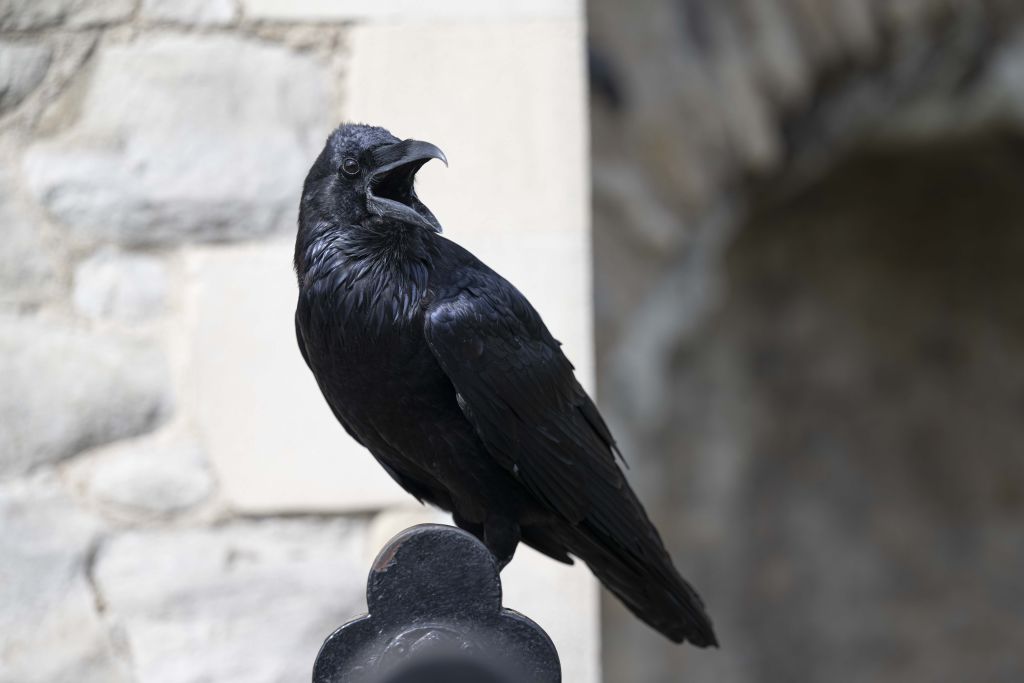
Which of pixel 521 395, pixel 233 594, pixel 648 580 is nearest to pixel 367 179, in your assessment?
pixel 521 395

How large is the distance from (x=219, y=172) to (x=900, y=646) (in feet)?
7.20

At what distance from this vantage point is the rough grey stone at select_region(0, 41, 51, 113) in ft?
3.44

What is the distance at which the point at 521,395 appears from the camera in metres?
0.66

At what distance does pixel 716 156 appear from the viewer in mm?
1672

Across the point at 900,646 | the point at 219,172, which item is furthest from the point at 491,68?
→ the point at 900,646

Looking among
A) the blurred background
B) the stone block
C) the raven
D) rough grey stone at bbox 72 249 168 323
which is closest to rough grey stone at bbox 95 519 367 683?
the blurred background

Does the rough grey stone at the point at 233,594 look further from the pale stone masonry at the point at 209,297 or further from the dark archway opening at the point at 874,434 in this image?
the dark archway opening at the point at 874,434

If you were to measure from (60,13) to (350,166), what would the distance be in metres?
0.60

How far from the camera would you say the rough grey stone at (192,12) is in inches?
42.2

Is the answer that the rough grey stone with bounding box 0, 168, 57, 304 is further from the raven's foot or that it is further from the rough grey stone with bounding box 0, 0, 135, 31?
the raven's foot

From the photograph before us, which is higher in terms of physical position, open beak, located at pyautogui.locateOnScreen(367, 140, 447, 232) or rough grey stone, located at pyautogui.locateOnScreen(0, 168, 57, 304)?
open beak, located at pyautogui.locateOnScreen(367, 140, 447, 232)

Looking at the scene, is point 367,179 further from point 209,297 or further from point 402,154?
point 209,297

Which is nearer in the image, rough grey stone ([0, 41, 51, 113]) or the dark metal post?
the dark metal post

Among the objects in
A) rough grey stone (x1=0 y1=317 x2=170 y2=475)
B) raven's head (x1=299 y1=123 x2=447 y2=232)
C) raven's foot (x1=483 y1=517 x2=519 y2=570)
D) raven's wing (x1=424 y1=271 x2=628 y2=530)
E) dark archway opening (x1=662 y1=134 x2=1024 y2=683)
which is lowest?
dark archway opening (x1=662 y1=134 x2=1024 y2=683)
